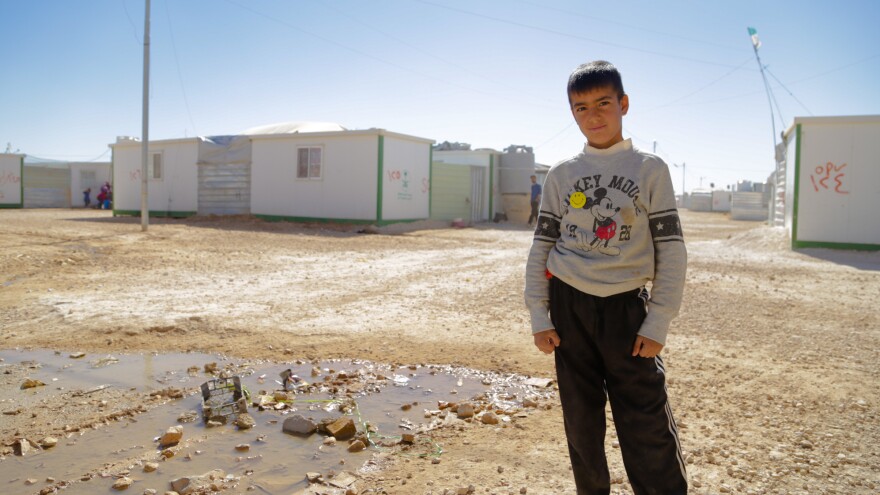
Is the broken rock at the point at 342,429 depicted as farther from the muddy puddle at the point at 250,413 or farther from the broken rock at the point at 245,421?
the broken rock at the point at 245,421

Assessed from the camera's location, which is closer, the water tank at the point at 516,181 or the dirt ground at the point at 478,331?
the dirt ground at the point at 478,331

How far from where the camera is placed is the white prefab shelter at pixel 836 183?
43.7 ft

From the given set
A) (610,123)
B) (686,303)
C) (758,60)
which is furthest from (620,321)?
(758,60)

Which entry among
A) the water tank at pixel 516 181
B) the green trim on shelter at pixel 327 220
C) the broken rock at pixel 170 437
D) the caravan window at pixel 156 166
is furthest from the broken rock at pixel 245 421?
the caravan window at pixel 156 166

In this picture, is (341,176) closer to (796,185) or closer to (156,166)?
(156,166)

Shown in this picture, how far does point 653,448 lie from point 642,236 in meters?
0.67

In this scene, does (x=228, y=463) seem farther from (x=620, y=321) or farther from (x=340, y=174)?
(x=340, y=174)

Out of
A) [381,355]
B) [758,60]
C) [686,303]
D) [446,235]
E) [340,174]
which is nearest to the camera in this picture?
[381,355]

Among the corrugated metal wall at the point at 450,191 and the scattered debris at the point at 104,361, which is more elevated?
the corrugated metal wall at the point at 450,191

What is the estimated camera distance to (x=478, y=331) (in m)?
6.02

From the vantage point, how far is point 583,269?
212 cm

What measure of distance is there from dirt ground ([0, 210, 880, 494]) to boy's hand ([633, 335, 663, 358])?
102 centimetres

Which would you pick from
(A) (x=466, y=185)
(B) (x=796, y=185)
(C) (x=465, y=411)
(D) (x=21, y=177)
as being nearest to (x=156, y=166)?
(A) (x=466, y=185)

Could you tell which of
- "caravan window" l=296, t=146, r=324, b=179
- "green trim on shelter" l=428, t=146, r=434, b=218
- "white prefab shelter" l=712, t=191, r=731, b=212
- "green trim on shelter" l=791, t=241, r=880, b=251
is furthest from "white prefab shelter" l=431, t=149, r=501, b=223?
"white prefab shelter" l=712, t=191, r=731, b=212
